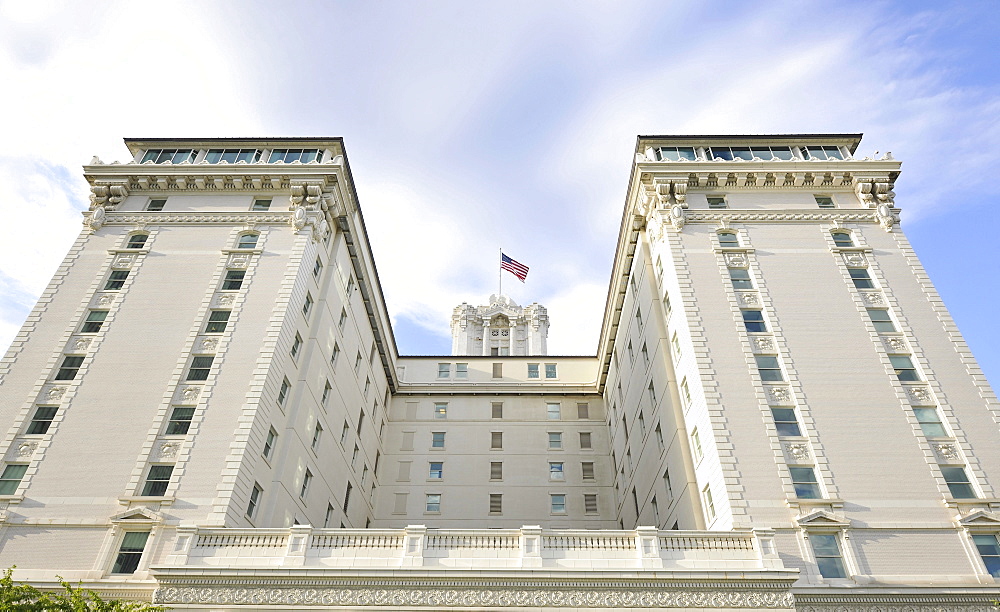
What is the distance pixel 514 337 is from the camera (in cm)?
10800

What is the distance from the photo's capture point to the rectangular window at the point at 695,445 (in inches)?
1332

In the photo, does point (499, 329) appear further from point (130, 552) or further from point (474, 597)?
point (474, 597)

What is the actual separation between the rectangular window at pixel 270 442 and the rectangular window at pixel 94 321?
39.4ft

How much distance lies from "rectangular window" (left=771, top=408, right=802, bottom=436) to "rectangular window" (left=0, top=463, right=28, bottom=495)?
36.4 m

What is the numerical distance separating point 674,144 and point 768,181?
7.00 m

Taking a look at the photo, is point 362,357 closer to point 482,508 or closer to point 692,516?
point 482,508

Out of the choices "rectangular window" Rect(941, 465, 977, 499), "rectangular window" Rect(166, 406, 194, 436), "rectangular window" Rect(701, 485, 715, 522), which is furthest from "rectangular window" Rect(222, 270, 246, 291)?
"rectangular window" Rect(941, 465, 977, 499)

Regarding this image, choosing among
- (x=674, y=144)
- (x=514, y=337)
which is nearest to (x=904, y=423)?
(x=674, y=144)

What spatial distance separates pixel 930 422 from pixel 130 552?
126 feet

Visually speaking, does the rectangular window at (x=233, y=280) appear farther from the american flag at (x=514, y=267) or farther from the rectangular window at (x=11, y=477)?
the american flag at (x=514, y=267)

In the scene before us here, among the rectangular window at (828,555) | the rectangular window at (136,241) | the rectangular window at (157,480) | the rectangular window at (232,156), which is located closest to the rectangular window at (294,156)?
the rectangular window at (232,156)

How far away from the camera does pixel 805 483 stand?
3036cm

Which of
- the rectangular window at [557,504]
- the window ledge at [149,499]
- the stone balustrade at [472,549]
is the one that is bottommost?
the stone balustrade at [472,549]

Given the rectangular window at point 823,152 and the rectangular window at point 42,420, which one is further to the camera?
the rectangular window at point 823,152
